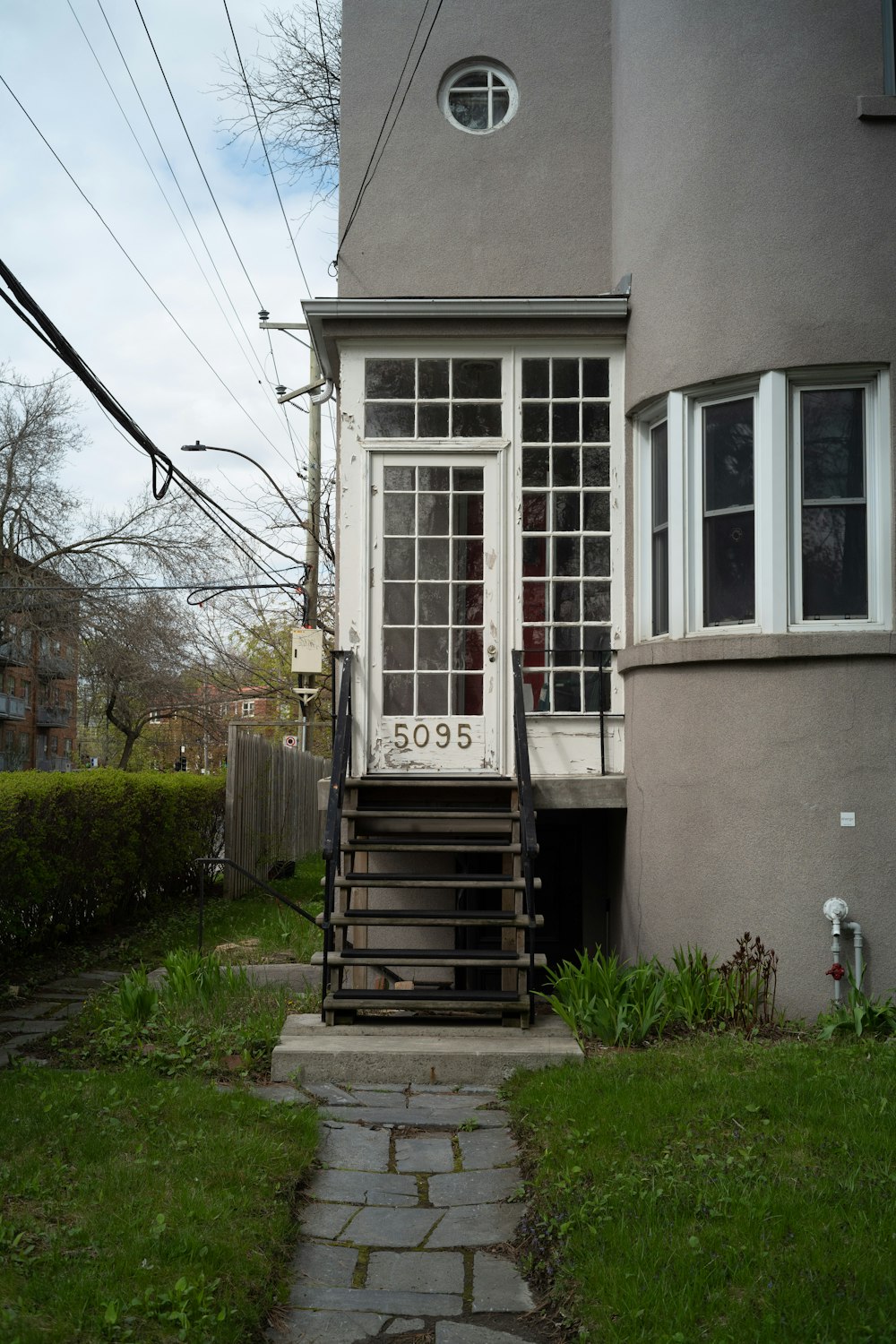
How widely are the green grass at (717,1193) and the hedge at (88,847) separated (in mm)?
4530

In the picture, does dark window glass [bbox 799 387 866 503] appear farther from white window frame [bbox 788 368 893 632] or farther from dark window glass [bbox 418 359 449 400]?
dark window glass [bbox 418 359 449 400]

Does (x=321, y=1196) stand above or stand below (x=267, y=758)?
below

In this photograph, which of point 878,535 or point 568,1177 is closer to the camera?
point 568,1177

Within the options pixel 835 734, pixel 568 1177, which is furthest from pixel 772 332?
pixel 568 1177

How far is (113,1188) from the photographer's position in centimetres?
389

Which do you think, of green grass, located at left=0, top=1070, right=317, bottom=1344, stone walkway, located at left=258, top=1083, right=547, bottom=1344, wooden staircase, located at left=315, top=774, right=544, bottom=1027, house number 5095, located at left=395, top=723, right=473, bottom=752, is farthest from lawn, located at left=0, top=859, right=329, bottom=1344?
house number 5095, located at left=395, top=723, right=473, bottom=752

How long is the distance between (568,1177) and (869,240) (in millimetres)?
5134

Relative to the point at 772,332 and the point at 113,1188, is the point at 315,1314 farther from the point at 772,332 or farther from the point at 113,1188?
the point at 772,332

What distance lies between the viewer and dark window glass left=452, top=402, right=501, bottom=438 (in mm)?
8117

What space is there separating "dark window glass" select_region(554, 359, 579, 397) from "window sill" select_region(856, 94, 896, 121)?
7.56 ft

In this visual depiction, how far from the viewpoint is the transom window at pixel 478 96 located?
859cm

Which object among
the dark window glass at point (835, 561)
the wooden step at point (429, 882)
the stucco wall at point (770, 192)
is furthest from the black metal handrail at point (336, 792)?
the dark window glass at point (835, 561)

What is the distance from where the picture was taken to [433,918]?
6.47 metres

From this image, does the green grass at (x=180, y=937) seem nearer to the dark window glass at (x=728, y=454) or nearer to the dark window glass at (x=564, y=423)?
the dark window glass at (x=564, y=423)
